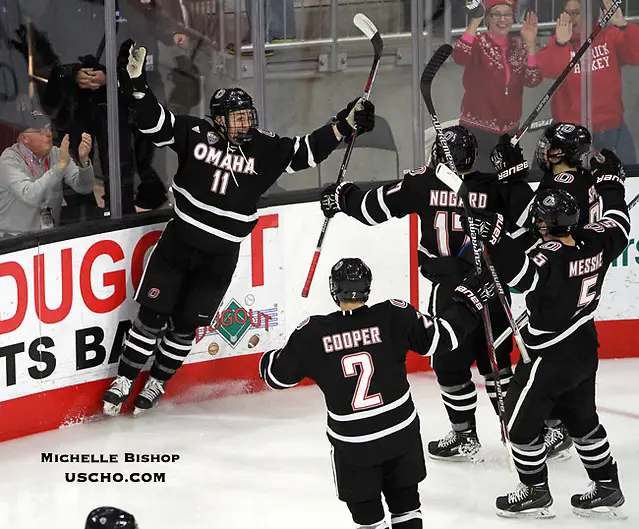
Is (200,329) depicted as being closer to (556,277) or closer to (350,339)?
(556,277)

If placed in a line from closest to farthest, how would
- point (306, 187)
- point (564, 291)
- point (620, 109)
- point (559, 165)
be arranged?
point (564, 291) → point (559, 165) → point (306, 187) → point (620, 109)

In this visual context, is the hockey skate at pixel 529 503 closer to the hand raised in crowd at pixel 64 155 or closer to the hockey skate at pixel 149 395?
the hockey skate at pixel 149 395

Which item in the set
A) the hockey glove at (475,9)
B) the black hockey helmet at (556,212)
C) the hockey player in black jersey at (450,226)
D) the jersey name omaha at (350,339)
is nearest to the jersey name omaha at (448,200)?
the hockey player in black jersey at (450,226)

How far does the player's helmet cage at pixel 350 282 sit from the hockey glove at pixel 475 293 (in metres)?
0.36

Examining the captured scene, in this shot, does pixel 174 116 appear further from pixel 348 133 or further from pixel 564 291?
pixel 564 291

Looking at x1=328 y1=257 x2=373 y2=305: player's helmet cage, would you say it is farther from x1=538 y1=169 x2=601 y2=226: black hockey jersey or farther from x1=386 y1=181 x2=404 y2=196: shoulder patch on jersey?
x1=538 y1=169 x2=601 y2=226: black hockey jersey

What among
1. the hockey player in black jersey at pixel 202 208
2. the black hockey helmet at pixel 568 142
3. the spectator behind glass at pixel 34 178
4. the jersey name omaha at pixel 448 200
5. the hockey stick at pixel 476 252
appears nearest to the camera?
the hockey stick at pixel 476 252

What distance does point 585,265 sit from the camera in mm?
4418

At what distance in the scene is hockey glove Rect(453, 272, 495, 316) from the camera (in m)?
4.04

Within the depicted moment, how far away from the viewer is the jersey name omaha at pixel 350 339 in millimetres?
3744

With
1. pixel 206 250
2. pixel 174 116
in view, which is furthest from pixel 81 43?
pixel 206 250

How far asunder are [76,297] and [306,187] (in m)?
1.30

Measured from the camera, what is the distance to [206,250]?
18.2ft

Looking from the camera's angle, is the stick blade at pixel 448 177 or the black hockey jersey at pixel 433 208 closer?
the stick blade at pixel 448 177
